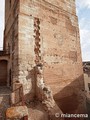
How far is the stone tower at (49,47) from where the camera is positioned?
952 centimetres

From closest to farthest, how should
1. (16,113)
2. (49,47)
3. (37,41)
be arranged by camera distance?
(16,113), (37,41), (49,47)

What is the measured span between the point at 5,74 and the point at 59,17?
22.0 feet

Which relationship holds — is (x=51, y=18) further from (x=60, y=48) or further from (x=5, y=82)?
(x=5, y=82)

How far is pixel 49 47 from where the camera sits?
10.8m

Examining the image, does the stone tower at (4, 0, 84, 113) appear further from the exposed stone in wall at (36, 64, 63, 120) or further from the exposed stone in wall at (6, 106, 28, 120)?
the exposed stone in wall at (6, 106, 28, 120)

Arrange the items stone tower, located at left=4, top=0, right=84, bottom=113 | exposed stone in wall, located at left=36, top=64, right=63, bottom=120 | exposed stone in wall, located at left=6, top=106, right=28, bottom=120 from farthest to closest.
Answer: stone tower, located at left=4, top=0, right=84, bottom=113, exposed stone in wall, located at left=36, top=64, right=63, bottom=120, exposed stone in wall, located at left=6, top=106, right=28, bottom=120

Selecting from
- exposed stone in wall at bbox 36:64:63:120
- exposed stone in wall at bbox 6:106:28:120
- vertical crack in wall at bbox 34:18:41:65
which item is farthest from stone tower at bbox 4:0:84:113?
exposed stone in wall at bbox 6:106:28:120

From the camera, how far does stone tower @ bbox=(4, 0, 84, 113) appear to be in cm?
952

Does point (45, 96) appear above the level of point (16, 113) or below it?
above

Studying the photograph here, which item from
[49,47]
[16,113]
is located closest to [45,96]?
[16,113]

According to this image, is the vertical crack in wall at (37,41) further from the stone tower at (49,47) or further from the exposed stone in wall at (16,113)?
the exposed stone in wall at (16,113)

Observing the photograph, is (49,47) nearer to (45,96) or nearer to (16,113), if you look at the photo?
(45,96)

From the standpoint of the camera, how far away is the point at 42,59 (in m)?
10.2

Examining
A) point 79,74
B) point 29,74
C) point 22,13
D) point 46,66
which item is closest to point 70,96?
point 79,74
